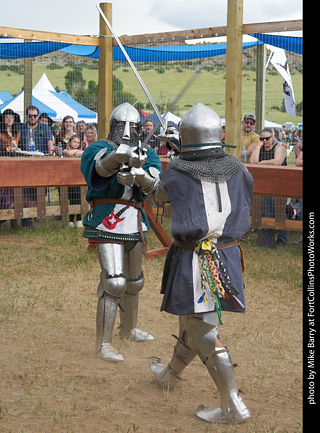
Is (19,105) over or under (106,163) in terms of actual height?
over

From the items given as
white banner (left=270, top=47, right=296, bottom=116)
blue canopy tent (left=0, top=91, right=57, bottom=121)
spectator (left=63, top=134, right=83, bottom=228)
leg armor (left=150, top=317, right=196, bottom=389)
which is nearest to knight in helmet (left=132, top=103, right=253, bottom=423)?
leg armor (left=150, top=317, right=196, bottom=389)

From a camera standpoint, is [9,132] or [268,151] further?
[9,132]

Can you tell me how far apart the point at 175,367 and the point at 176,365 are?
0.03 meters

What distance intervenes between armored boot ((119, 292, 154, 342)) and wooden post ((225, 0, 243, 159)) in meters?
2.63

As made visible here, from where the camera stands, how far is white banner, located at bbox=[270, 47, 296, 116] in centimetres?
766

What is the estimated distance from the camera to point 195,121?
3500mm

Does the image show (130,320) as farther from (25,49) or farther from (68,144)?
(25,49)

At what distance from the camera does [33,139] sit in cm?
947

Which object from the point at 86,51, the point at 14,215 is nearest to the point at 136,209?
the point at 14,215

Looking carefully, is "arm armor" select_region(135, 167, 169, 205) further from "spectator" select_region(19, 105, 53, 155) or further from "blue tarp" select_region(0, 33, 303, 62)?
"spectator" select_region(19, 105, 53, 155)

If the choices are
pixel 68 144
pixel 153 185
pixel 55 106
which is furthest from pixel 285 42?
pixel 55 106

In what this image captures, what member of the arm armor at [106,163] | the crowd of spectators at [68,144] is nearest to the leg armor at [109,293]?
the arm armor at [106,163]

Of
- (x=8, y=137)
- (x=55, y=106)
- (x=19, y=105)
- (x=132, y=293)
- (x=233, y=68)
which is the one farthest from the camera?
(x=55, y=106)

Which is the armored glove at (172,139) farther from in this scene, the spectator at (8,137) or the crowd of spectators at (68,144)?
the spectator at (8,137)
